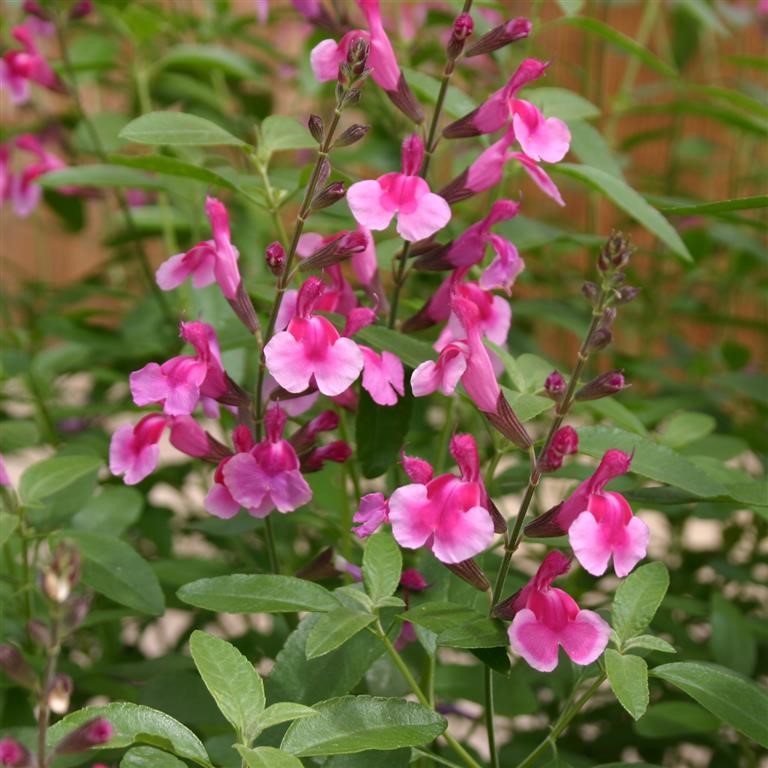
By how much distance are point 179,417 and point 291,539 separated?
0.36 meters

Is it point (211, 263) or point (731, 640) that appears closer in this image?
point (211, 263)

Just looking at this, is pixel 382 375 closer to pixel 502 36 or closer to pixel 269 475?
pixel 269 475

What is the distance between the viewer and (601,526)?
494mm

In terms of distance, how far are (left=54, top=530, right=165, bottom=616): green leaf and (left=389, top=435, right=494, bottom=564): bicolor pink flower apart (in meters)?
0.18

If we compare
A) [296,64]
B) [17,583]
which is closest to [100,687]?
[17,583]

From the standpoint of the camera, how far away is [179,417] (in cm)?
59

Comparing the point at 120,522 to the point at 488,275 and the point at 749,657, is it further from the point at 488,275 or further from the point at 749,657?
the point at 749,657

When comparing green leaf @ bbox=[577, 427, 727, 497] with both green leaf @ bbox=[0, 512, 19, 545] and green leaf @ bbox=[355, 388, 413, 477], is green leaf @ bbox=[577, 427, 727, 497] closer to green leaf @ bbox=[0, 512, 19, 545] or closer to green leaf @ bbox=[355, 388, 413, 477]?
green leaf @ bbox=[355, 388, 413, 477]

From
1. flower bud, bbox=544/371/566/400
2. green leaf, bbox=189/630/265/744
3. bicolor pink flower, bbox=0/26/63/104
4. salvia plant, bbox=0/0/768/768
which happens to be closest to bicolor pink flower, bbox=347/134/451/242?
salvia plant, bbox=0/0/768/768

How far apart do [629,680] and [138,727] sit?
20 centimetres

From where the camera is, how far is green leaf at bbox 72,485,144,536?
750mm

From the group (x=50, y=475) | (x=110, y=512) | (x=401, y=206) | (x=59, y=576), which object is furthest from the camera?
(x=110, y=512)

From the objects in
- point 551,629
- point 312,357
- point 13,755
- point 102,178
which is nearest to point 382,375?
point 312,357

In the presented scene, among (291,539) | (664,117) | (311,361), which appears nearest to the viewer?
(311,361)
